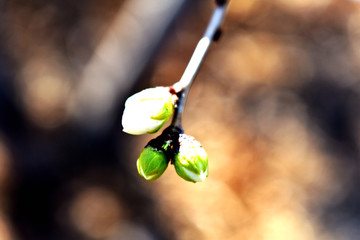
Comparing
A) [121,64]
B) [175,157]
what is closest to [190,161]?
[175,157]

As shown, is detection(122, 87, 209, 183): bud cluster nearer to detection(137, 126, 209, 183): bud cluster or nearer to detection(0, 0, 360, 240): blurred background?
detection(137, 126, 209, 183): bud cluster

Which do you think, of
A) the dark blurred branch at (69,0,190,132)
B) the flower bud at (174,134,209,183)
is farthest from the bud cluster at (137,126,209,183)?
the dark blurred branch at (69,0,190,132)

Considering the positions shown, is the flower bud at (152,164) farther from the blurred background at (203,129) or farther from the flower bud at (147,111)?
the blurred background at (203,129)

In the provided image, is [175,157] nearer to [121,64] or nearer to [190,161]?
[190,161]

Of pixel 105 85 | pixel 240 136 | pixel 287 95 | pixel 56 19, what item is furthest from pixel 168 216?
pixel 56 19

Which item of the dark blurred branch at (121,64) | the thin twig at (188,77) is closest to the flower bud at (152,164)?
the thin twig at (188,77)

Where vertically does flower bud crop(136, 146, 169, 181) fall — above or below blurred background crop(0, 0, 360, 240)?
below
